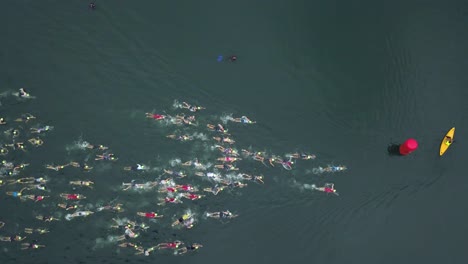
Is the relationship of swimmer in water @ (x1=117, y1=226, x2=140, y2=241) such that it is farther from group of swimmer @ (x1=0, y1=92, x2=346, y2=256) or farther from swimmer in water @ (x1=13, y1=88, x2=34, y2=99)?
swimmer in water @ (x1=13, y1=88, x2=34, y2=99)

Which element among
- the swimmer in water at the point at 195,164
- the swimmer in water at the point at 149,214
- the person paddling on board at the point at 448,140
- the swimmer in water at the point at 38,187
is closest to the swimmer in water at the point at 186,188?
the swimmer in water at the point at 195,164

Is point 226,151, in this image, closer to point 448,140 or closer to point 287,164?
point 287,164

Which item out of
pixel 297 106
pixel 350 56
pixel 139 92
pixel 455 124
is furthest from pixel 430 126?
pixel 139 92

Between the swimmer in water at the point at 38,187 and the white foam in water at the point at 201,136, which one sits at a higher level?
the white foam in water at the point at 201,136

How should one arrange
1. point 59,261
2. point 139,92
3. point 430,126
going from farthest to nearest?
point 430,126, point 139,92, point 59,261

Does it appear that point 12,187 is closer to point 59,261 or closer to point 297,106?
point 59,261

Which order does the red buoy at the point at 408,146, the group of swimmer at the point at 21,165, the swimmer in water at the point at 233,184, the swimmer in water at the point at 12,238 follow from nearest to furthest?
the swimmer in water at the point at 12,238, the group of swimmer at the point at 21,165, the swimmer in water at the point at 233,184, the red buoy at the point at 408,146

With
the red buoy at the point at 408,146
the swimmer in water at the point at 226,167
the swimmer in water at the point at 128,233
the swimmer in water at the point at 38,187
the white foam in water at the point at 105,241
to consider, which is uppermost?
the red buoy at the point at 408,146

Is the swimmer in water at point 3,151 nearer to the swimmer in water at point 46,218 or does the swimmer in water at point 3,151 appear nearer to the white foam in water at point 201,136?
the swimmer in water at point 46,218
